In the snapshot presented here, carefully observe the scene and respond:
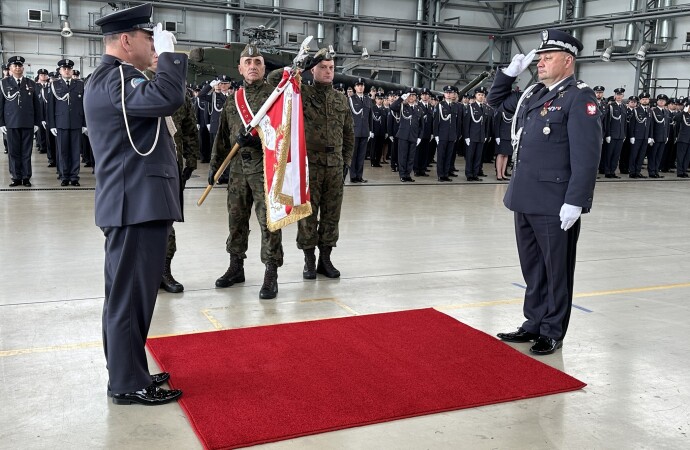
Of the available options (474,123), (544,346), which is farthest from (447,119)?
(544,346)

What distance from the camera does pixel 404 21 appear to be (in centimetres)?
2397

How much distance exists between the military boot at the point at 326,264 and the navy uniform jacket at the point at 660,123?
40.2 ft

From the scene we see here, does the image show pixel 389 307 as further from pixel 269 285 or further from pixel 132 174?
pixel 132 174

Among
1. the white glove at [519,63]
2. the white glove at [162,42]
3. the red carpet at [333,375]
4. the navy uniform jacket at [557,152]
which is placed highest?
the white glove at [519,63]

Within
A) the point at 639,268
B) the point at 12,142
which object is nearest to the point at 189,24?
the point at 12,142

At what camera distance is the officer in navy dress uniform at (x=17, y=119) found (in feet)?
31.7

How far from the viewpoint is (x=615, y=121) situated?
48.1ft

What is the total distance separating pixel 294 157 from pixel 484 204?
5.82m

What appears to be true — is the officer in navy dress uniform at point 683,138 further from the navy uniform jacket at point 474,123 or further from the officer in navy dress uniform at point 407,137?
the officer in navy dress uniform at point 407,137

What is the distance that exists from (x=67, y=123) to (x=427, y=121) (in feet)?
22.4

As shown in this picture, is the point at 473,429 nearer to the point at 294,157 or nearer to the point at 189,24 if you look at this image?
the point at 294,157

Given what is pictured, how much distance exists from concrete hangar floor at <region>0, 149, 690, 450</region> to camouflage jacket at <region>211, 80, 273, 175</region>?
35.3 inches

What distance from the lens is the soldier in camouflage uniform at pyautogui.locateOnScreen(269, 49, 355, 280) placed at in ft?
16.1


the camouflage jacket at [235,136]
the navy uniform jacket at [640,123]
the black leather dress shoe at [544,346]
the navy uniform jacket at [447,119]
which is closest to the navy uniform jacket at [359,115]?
the navy uniform jacket at [447,119]
